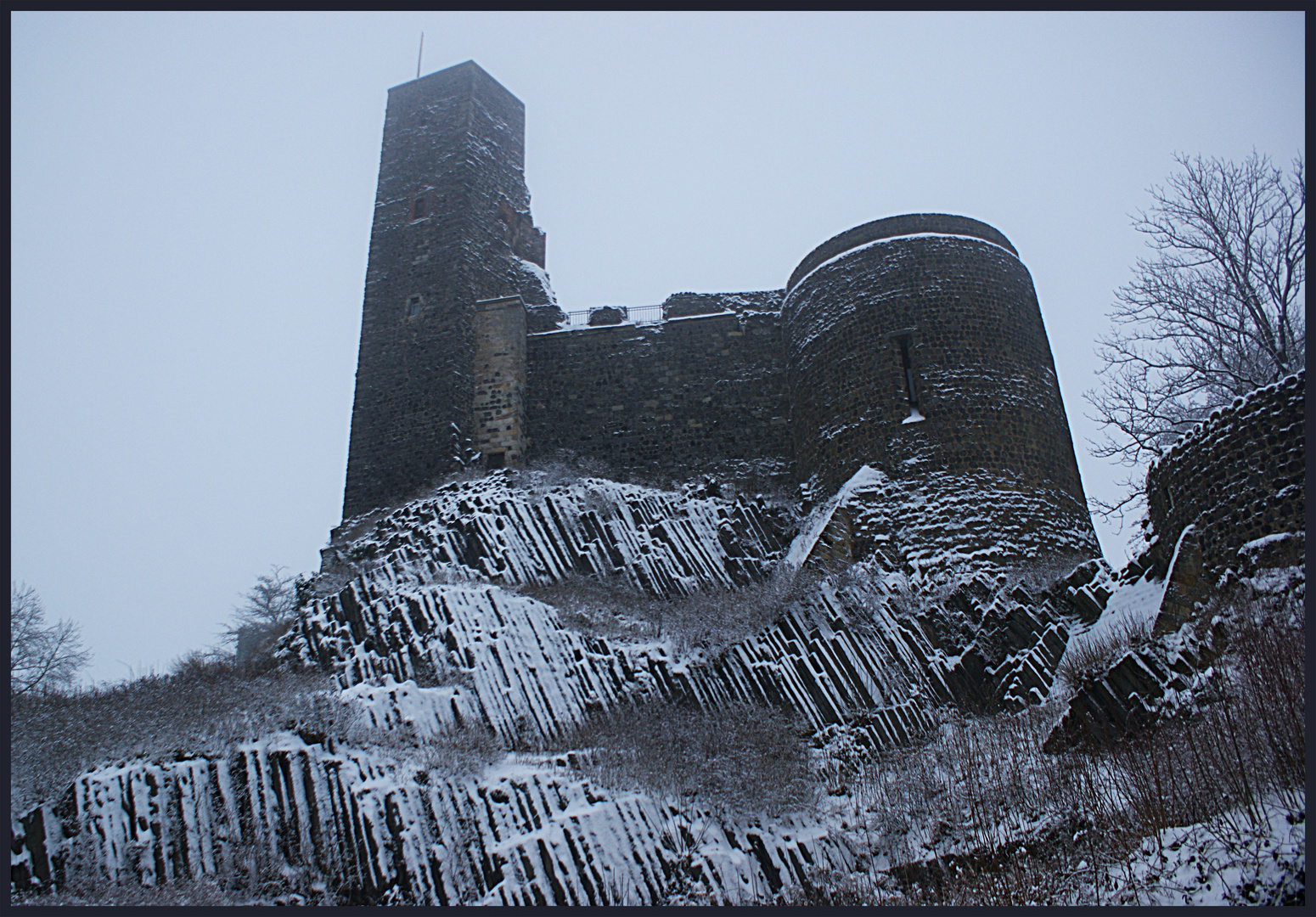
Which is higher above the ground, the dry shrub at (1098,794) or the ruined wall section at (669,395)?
the ruined wall section at (669,395)

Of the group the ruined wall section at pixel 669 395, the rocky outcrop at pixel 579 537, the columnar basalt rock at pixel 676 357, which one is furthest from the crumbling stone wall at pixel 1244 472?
the ruined wall section at pixel 669 395

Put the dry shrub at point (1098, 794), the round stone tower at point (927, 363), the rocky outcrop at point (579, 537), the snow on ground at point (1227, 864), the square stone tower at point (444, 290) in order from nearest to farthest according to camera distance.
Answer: the snow on ground at point (1227, 864), the dry shrub at point (1098, 794), the round stone tower at point (927, 363), the rocky outcrop at point (579, 537), the square stone tower at point (444, 290)

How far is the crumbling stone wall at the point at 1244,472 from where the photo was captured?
8.71m

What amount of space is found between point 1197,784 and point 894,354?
445 inches

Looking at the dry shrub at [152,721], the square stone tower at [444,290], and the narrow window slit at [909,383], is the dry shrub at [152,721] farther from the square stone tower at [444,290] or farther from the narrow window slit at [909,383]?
the narrow window slit at [909,383]

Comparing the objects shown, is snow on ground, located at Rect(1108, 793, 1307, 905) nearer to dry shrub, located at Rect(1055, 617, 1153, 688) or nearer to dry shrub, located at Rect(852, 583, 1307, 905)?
dry shrub, located at Rect(852, 583, 1307, 905)

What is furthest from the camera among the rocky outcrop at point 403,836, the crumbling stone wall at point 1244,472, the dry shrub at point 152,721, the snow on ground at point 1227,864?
the dry shrub at point 152,721

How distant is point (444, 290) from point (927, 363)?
41.7ft

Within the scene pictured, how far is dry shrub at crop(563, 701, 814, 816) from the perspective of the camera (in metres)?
9.64

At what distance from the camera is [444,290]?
22109mm

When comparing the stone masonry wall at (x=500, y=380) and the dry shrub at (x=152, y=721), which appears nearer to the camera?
the dry shrub at (x=152, y=721)

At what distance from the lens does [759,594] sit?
48.2 feet

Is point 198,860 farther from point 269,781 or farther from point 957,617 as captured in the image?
point 957,617

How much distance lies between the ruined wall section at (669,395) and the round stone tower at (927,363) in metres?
1.59
